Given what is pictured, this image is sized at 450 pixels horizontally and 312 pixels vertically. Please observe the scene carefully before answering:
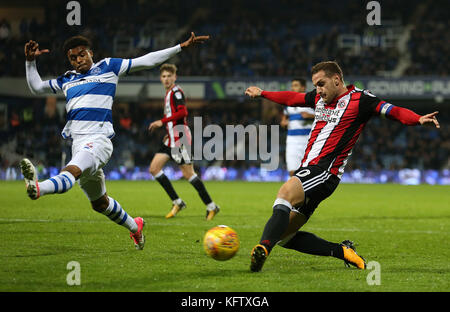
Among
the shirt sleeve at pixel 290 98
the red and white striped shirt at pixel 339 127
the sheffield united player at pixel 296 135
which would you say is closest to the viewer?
the red and white striped shirt at pixel 339 127

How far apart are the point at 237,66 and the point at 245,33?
2694mm

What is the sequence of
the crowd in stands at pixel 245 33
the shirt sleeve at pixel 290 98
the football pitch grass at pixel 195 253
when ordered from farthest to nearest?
the crowd in stands at pixel 245 33
the shirt sleeve at pixel 290 98
the football pitch grass at pixel 195 253

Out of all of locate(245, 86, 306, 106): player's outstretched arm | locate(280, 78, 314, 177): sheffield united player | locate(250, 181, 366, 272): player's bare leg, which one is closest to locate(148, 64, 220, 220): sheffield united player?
locate(280, 78, 314, 177): sheffield united player

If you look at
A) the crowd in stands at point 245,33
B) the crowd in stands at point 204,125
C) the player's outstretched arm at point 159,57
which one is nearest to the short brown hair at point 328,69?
the player's outstretched arm at point 159,57

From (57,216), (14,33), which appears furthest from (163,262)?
(14,33)

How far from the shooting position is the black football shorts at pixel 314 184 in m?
5.50

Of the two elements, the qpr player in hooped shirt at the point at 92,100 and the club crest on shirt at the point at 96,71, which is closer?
the qpr player in hooped shirt at the point at 92,100

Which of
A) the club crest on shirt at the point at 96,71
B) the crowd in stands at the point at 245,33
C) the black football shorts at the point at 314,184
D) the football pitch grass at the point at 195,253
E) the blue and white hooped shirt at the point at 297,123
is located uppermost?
the crowd in stands at the point at 245,33

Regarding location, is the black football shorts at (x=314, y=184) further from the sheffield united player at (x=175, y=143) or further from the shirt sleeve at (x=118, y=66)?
the sheffield united player at (x=175, y=143)

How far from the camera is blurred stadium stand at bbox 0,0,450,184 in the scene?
93.1 feet

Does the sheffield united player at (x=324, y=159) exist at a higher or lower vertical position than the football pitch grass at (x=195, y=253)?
higher

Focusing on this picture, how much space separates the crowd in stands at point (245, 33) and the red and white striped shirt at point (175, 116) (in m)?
20.1

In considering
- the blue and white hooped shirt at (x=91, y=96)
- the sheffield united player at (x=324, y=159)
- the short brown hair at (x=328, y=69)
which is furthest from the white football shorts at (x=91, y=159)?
the short brown hair at (x=328, y=69)
